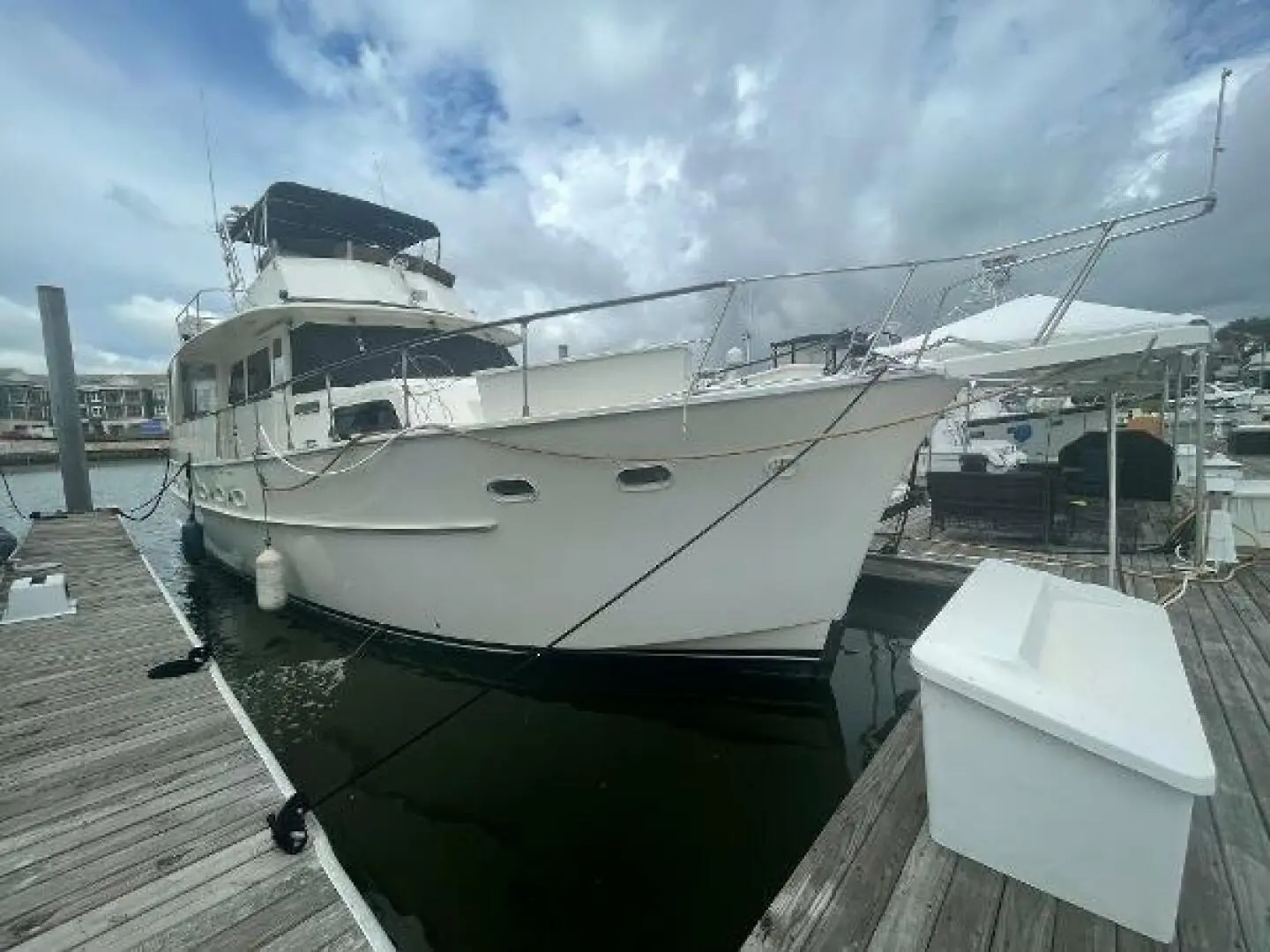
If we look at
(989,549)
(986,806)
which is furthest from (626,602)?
(989,549)

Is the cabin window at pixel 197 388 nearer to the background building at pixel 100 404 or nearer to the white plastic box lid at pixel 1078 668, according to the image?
the white plastic box lid at pixel 1078 668

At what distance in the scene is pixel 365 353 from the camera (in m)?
7.04

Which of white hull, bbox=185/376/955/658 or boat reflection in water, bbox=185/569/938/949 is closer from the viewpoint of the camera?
boat reflection in water, bbox=185/569/938/949

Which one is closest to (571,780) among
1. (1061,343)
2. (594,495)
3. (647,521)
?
(647,521)

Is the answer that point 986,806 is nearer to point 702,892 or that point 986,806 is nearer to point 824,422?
point 702,892

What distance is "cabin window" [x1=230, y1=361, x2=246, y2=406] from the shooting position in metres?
8.11

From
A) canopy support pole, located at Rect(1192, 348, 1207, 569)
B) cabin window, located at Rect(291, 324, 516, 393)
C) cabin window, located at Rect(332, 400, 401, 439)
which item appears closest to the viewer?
canopy support pole, located at Rect(1192, 348, 1207, 569)

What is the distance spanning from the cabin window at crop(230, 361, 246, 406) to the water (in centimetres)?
378

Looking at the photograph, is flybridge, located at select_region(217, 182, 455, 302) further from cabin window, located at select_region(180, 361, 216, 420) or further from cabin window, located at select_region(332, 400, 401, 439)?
cabin window, located at select_region(332, 400, 401, 439)

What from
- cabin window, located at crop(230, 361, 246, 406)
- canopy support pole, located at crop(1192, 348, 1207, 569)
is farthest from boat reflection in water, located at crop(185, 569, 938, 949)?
cabin window, located at crop(230, 361, 246, 406)

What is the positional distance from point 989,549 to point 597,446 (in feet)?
20.0

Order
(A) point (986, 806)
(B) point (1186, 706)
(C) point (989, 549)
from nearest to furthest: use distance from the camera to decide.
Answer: (B) point (1186, 706), (A) point (986, 806), (C) point (989, 549)

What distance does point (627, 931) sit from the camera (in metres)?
2.91

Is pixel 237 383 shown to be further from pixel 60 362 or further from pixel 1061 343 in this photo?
pixel 1061 343
